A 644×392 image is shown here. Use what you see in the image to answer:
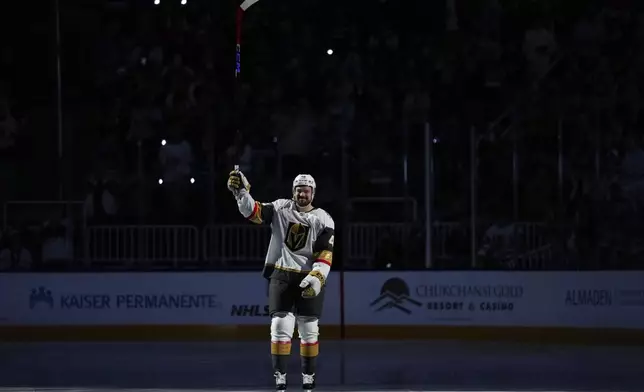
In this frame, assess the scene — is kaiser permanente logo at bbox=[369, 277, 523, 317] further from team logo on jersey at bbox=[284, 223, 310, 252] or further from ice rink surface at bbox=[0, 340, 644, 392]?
team logo on jersey at bbox=[284, 223, 310, 252]

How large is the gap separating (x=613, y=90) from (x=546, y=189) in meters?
1.88

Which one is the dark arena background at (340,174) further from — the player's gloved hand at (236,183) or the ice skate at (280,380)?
the player's gloved hand at (236,183)

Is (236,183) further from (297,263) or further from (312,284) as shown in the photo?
(312,284)

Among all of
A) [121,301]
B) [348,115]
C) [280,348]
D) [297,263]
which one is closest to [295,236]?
[297,263]

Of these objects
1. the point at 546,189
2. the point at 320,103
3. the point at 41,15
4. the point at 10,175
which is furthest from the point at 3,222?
the point at 546,189

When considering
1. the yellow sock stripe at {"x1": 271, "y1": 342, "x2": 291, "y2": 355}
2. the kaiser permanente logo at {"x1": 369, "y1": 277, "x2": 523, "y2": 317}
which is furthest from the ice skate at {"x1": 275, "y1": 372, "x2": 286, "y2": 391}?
the kaiser permanente logo at {"x1": 369, "y1": 277, "x2": 523, "y2": 317}

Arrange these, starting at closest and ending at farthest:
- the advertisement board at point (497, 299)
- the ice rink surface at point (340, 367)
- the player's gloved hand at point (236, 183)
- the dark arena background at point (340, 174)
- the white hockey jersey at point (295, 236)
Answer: the player's gloved hand at point (236, 183) → the white hockey jersey at point (295, 236) → the ice rink surface at point (340, 367) → the advertisement board at point (497, 299) → the dark arena background at point (340, 174)

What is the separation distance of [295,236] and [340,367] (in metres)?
2.84

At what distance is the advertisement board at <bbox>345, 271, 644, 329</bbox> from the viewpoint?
48.3 ft

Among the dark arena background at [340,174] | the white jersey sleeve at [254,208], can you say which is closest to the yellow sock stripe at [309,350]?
the white jersey sleeve at [254,208]

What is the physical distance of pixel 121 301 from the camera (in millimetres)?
15047

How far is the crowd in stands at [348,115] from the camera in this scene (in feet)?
51.5

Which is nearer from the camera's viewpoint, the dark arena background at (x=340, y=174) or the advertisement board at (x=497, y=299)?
the advertisement board at (x=497, y=299)

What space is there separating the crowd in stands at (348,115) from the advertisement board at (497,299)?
1.29ft
